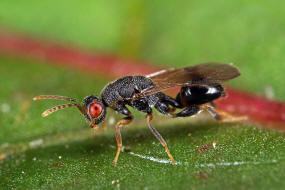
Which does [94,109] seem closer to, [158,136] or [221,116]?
[158,136]

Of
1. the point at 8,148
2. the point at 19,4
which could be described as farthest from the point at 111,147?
the point at 19,4

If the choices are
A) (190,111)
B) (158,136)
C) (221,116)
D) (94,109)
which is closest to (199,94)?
(190,111)

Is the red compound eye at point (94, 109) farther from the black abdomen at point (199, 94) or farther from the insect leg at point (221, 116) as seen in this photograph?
the insect leg at point (221, 116)

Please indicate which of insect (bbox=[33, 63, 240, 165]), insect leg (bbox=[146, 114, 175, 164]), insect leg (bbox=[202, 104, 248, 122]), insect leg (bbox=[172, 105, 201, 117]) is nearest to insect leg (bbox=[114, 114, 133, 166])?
insect (bbox=[33, 63, 240, 165])

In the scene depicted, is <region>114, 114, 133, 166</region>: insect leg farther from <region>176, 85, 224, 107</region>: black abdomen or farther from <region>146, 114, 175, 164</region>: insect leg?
<region>176, 85, 224, 107</region>: black abdomen

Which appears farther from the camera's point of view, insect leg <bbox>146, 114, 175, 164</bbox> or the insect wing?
the insect wing

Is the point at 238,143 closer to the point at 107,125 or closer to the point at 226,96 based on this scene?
the point at 226,96
